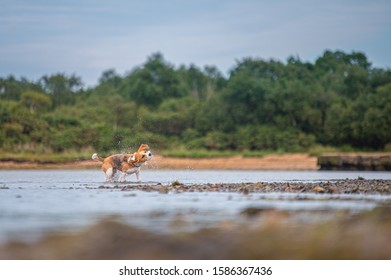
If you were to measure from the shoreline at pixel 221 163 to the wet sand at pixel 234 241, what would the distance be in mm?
38887

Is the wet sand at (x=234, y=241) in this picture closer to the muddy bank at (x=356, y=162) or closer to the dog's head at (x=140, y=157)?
the dog's head at (x=140, y=157)

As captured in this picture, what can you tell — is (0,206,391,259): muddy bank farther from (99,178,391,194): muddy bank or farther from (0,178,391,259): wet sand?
(99,178,391,194): muddy bank

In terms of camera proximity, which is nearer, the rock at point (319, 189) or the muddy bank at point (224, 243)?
the muddy bank at point (224, 243)

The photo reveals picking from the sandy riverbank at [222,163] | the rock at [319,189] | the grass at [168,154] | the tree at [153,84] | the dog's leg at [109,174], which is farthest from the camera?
the tree at [153,84]

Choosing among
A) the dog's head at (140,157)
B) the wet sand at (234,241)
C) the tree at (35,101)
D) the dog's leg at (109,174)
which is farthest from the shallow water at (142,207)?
the tree at (35,101)

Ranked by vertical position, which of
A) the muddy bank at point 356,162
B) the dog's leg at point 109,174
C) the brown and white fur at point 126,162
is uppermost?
the brown and white fur at point 126,162

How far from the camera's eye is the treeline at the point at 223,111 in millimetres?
60688

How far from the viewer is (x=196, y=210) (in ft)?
52.7

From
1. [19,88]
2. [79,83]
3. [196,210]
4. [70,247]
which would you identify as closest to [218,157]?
[19,88]

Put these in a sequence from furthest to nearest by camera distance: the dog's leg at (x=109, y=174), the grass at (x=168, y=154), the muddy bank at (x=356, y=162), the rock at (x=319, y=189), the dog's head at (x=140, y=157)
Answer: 1. the grass at (x=168, y=154)
2. the muddy bank at (x=356, y=162)
3. the dog's leg at (x=109, y=174)
4. the dog's head at (x=140, y=157)
5. the rock at (x=319, y=189)

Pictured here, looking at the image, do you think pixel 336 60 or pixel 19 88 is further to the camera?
pixel 336 60

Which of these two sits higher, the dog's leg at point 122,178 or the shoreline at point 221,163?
the dog's leg at point 122,178
